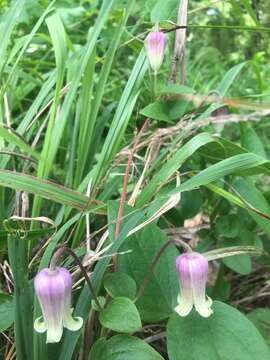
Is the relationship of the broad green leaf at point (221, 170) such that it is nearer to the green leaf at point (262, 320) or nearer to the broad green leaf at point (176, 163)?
the broad green leaf at point (176, 163)

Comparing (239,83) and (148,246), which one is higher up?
(239,83)

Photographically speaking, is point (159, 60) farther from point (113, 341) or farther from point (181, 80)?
point (113, 341)

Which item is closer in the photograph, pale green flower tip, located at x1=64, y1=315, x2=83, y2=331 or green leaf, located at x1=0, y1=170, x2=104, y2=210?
pale green flower tip, located at x1=64, y1=315, x2=83, y2=331

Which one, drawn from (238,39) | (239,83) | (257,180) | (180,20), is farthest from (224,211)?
(238,39)

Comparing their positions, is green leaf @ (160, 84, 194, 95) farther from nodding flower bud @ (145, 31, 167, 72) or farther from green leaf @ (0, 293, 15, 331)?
green leaf @ (0, 293, 15, 331)

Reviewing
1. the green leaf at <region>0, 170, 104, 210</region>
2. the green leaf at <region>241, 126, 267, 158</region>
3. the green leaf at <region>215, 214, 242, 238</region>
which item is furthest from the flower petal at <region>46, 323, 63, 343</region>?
the green leaf at <region>241, 126, 267, 158</region>

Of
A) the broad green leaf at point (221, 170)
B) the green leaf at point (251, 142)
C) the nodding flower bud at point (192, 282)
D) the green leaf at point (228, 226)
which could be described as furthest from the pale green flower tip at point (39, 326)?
the green leaf at point (251, 142)

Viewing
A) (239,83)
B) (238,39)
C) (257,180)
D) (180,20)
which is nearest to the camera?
(180,20)
